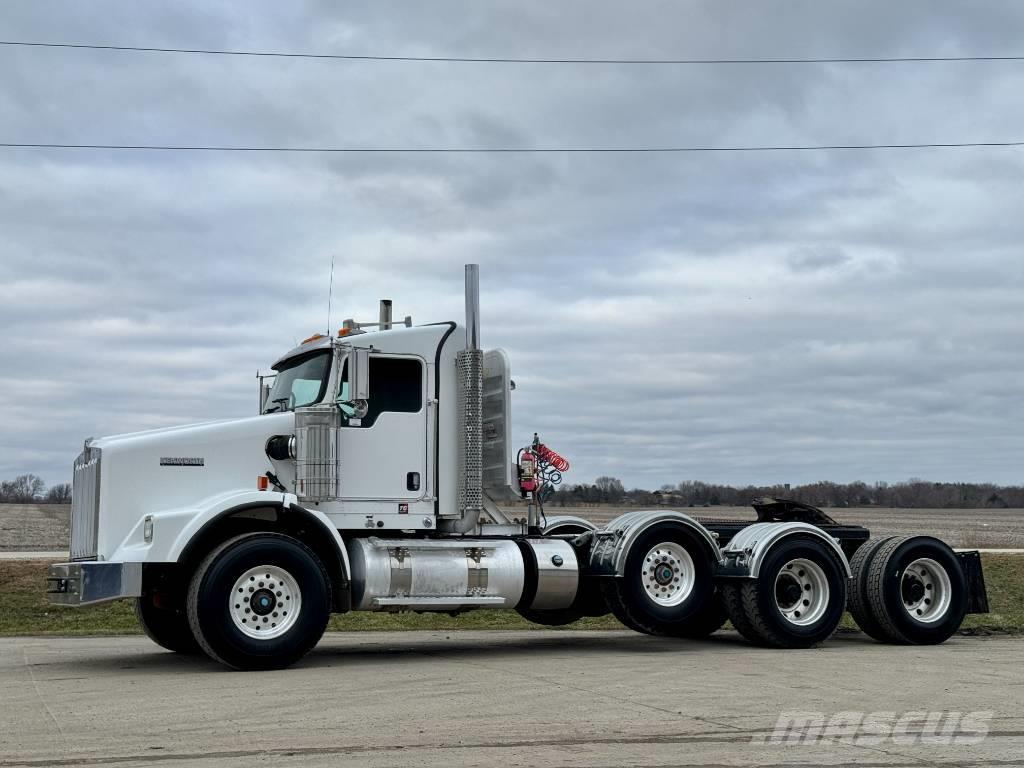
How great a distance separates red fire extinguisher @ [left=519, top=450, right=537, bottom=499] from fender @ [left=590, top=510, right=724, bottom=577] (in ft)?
3.17

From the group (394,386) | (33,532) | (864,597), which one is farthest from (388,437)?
(33,532)

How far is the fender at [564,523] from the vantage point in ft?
53.5

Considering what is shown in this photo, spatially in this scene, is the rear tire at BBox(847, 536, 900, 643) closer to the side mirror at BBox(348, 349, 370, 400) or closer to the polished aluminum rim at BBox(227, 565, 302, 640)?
the side mirror at BBox(348, 349, 370, 400)

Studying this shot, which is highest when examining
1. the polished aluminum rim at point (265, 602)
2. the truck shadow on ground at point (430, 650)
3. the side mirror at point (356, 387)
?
the side mirror at point (356, 387)

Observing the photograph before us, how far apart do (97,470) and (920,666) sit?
28.7 feet

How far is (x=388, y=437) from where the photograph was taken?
1420cm

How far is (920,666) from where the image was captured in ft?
42.7

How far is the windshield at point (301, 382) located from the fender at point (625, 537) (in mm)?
3753

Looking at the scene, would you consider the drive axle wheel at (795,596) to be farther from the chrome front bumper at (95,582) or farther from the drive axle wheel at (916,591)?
the chrome front bumper at (95,582)

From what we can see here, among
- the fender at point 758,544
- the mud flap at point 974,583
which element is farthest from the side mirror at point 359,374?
the mud flap at point 974,583

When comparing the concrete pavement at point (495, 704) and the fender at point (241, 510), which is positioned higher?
the fender at point (241, 510)

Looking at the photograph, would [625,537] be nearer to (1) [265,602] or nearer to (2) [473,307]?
(2) [473,307]

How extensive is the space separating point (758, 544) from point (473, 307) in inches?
172

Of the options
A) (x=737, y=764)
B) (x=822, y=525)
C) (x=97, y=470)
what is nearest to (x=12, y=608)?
(x=97, y=470)
